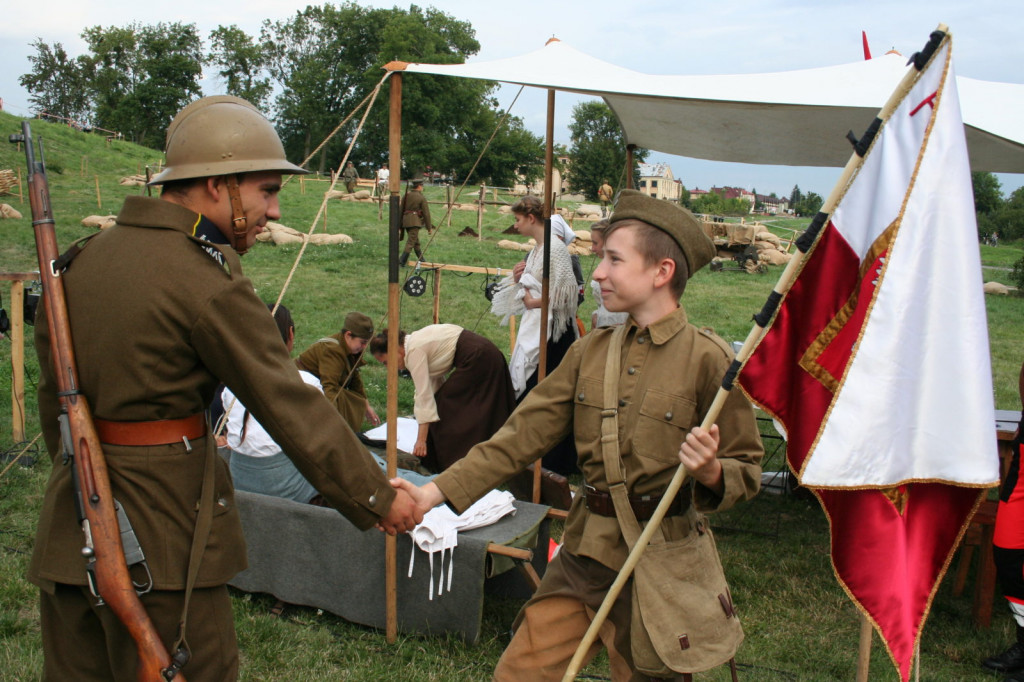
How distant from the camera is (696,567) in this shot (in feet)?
8.09

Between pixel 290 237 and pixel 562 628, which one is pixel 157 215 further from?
pixel 290 237

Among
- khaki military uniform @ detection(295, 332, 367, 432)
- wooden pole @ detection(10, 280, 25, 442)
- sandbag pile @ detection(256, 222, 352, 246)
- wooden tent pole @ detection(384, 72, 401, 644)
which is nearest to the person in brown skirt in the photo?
khaki military uniform @ detection(295, 332, 367, 432)

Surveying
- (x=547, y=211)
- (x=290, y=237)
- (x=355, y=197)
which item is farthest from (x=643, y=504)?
(x=355, y=197)

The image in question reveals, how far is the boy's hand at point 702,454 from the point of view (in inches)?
85.7

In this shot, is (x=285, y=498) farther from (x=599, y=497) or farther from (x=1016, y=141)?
(x=1016, y=141)

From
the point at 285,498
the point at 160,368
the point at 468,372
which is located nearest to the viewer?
the point at 160,368

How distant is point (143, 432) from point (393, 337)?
5.98 ft

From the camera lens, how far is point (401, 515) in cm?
254

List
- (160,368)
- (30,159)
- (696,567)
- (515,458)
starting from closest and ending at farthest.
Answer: (160,368) → (30,159) → (696,567) → (515,458)

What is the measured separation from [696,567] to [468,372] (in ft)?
12.9

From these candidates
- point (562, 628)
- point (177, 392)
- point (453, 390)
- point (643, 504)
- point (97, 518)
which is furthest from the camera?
point (453, 390)

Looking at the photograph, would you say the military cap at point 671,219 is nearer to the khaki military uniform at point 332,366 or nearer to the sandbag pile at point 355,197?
the khaki military uniform at point 332,366

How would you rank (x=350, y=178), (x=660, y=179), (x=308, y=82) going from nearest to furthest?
(x=350, y=178) → (x=660, y=179) → (x=308, y=82)

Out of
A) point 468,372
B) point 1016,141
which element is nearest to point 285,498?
point 468,372
